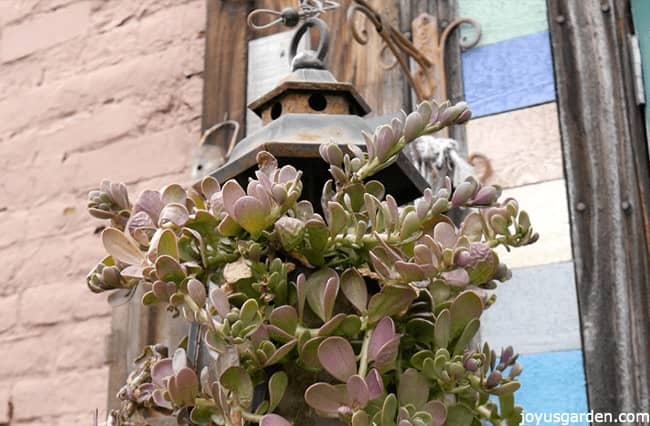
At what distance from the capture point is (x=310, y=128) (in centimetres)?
90

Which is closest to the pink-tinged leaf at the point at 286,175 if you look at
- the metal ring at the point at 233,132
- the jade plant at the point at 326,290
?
the jade plant at the point at 326,290

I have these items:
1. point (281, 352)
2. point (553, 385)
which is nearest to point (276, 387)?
point (281, 352)

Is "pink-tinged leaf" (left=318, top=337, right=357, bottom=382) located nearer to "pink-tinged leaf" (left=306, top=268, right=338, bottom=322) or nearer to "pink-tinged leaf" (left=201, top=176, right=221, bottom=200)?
"pink-tinged leaf" (left=306, top=268, right=338, bottom=322)

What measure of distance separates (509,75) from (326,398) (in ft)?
3.82

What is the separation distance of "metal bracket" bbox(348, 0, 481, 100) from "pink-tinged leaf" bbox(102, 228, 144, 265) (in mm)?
983

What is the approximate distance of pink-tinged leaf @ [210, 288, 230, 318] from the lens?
0.71 metres

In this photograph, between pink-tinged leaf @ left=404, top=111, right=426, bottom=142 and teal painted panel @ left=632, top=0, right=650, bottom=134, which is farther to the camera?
teal painted panel @ left=632, top=0, right=650, bottom=134

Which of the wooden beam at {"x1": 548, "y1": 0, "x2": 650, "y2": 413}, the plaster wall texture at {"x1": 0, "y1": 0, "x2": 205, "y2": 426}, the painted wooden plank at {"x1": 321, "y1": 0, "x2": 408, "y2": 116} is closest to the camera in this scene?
the wooden beam at {"x1": 548, "y1": 0, "x2": 650, "y2": 413}

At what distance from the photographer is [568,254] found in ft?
5.07

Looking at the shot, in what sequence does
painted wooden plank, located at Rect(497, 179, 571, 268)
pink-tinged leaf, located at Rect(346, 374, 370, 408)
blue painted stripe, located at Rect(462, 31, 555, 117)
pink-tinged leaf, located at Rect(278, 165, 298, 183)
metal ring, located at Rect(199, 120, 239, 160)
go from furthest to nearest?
metal ring, located at Rect(199, 120, 239, 160), blue painted stripe, located at Rect(462, 31, 555, 117), painted wooden plank, located at Rect(497, 179, 571, 268), pink-tinged leaf, located at Rect(278, 165, 298, 183), pink-tinged leaf, located at Rect(346, 374, 370, 408)

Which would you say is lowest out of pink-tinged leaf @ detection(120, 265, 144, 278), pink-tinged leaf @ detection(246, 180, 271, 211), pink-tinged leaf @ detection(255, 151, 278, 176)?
pink-tinged leaf @ detection(120, 265, 144, 278)

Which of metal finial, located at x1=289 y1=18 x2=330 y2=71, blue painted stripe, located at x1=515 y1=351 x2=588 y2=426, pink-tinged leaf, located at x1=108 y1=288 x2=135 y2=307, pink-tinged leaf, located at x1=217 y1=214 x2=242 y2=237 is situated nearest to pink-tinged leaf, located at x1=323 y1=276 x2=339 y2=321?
pink-tinged leaf, located at x1=217 y1=214 x2=242 y2=237

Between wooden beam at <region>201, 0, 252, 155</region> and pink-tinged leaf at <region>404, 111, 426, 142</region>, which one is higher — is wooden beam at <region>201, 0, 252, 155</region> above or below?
above

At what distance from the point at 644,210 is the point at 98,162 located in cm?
136
